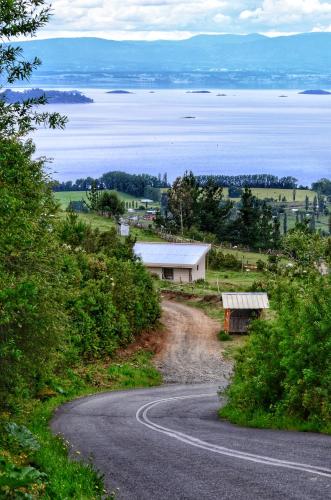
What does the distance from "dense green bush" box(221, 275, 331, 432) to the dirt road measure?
793 cm

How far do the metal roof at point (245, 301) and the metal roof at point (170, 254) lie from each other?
502 inches

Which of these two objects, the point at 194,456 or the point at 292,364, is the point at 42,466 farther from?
the point at 292,364

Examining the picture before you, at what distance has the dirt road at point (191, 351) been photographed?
29.3 m

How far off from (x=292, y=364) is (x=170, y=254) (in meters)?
36.5

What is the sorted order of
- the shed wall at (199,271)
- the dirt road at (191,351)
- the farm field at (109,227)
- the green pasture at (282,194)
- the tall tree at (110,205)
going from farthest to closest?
the green pasture at (282,194) → the tall tree at (110,205) → the farm field at (109,227) → the shed wall at (199,271) → the dirt road at (191,351)

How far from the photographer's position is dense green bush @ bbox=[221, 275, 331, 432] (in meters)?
14.6

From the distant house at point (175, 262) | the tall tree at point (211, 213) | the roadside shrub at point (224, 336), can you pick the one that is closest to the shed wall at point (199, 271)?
the distant house at point (175, 262)

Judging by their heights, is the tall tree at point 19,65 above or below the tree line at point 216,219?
above

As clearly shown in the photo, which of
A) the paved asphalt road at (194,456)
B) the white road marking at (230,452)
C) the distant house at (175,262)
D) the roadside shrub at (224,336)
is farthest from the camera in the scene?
the distant house at (175,262)

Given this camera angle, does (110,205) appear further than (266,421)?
Yes

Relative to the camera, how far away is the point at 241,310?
35.8 m

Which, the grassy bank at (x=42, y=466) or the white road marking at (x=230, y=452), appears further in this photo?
the white road marking at (x=230, y=452)

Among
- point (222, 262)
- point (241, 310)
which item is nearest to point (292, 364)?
point (241, 310)

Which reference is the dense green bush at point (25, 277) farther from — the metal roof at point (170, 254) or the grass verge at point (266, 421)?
the metal roof at point (170, 254)
